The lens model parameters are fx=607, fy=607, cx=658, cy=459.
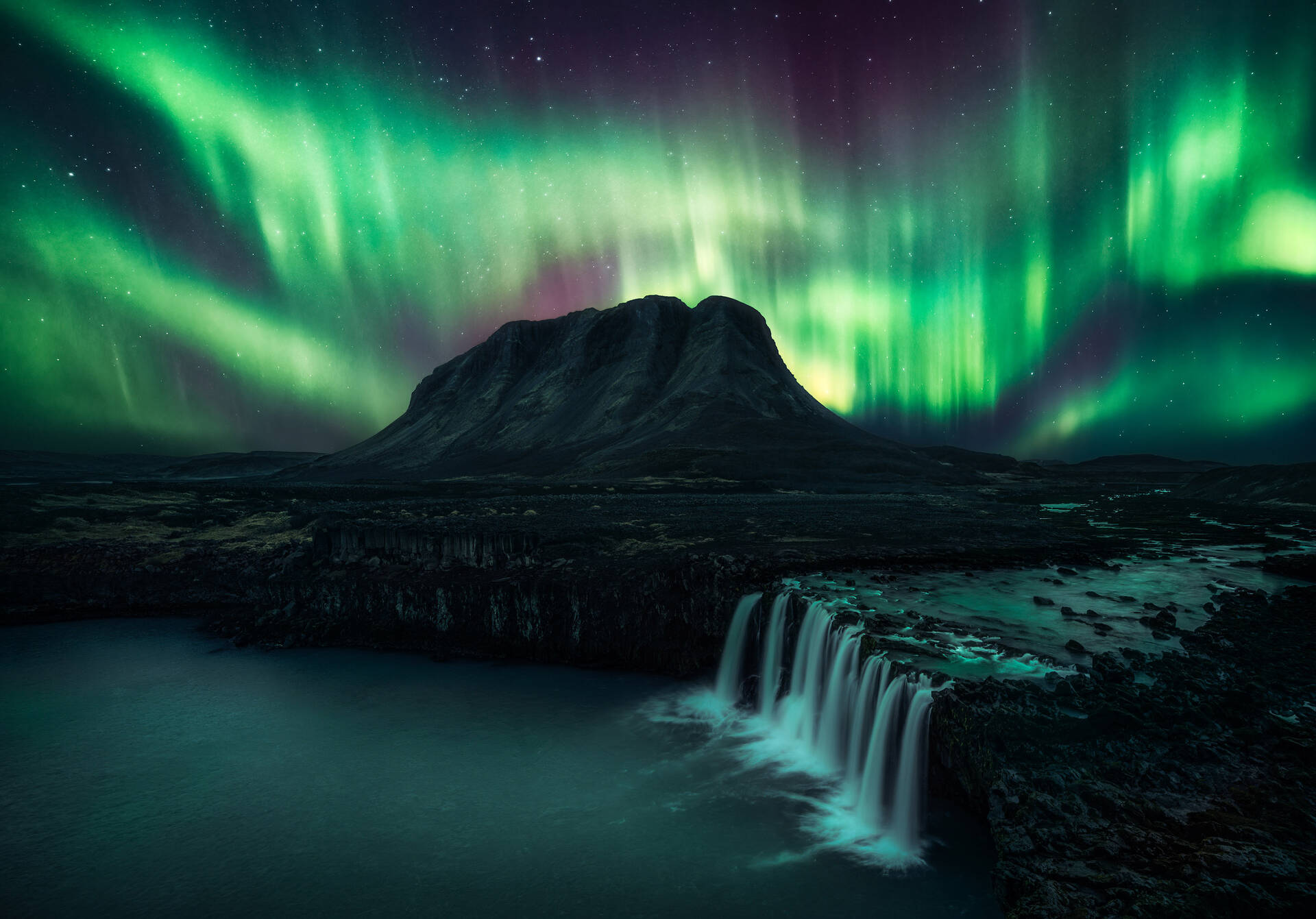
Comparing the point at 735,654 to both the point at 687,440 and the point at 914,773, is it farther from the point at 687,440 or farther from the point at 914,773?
the point at 687,440

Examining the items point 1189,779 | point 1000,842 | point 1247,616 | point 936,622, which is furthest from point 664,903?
point 1247,616

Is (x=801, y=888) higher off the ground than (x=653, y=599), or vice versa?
(x=653, y=599)

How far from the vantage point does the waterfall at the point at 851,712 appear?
13.2 meters

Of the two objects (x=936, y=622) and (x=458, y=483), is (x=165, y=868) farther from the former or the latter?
(x=458, y=483)

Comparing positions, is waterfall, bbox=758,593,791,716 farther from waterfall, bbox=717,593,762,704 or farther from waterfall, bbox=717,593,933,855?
waterfall, bbox=717,593,762,704

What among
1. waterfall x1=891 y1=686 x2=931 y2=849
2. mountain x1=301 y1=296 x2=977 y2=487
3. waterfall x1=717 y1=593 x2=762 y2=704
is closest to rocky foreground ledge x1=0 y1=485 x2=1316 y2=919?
waterfall x1=891 y1=686 x2=931 y2=849

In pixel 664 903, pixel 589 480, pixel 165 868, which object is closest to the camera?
pixel 664 903

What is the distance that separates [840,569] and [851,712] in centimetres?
1197

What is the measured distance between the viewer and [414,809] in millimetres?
16250

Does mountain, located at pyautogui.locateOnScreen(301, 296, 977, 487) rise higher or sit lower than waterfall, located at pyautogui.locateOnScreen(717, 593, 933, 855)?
higher

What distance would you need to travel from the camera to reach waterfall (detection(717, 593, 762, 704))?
22953 mm

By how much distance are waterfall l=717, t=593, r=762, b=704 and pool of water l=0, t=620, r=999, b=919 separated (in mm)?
2089

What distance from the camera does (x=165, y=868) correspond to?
14.1 m

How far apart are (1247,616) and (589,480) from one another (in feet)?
340
